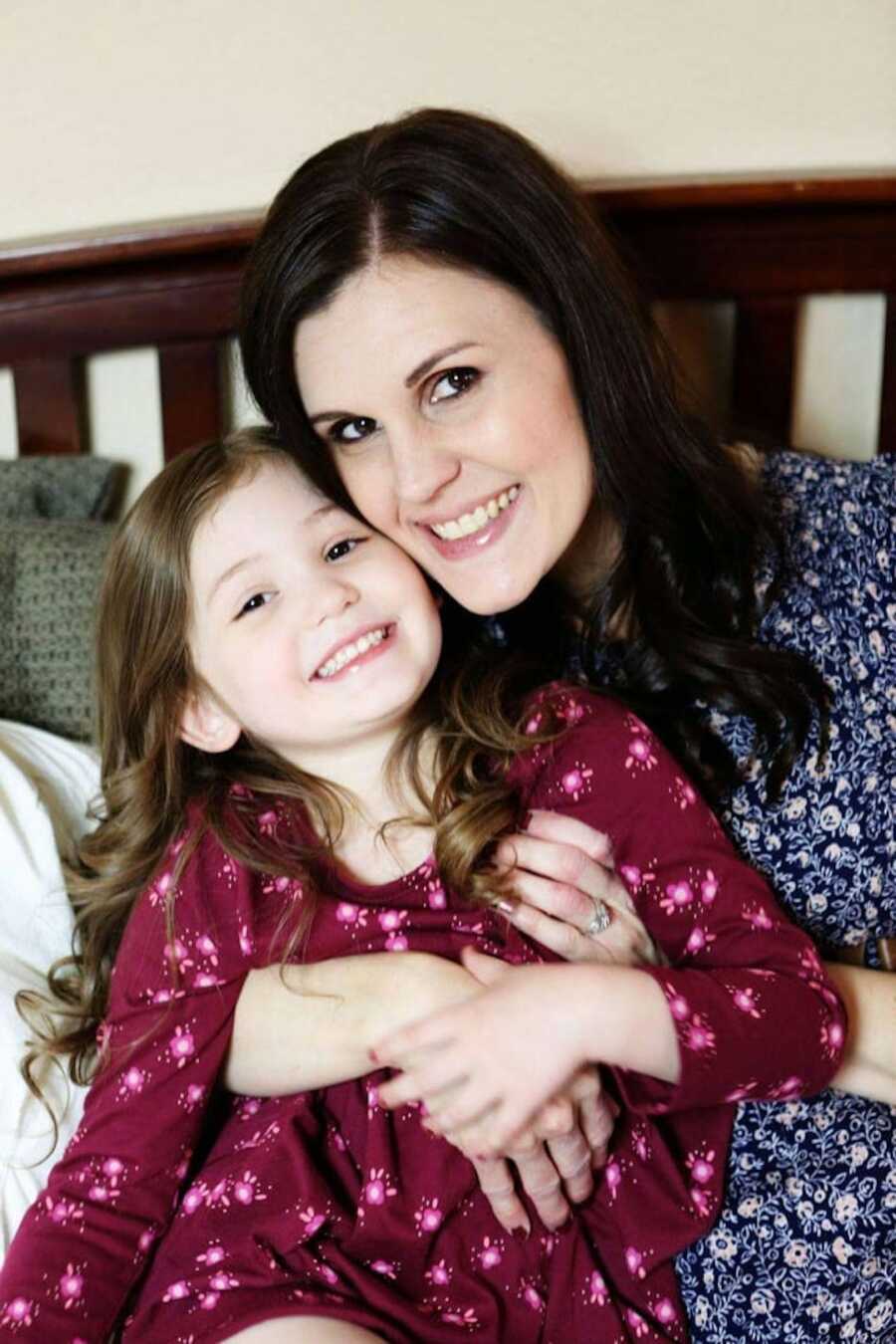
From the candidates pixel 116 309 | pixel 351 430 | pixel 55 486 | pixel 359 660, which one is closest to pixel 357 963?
pixel 359 660

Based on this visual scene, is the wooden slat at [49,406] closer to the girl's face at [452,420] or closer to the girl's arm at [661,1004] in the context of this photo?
the girl's face at [452,420]

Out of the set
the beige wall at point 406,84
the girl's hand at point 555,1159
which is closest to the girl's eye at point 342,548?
the girl's hand at point 555,1159

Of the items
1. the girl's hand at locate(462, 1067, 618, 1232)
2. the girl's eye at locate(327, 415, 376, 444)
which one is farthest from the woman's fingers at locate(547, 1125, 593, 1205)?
the girl's eye at locate(327, 415, 376, 444)

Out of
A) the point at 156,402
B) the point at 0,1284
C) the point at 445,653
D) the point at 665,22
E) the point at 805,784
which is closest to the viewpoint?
the point at 0,1284

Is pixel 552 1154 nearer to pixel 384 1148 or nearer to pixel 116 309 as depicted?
pixel 384 1148

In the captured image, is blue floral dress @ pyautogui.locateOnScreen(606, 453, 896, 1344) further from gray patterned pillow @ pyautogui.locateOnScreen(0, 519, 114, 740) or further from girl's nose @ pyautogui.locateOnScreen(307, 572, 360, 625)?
gray patterned pillow @ pyautogui.locateOnScreen(0, 519, 114, 740)

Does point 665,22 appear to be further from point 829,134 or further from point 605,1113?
point 605,1113

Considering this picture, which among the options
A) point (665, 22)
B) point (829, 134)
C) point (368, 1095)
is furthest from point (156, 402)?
point (368, 1095)

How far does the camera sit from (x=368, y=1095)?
1312 millimetres

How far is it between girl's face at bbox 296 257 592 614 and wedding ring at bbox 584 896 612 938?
29 cm

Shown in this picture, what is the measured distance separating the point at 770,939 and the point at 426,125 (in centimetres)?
78

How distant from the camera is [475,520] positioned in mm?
1395

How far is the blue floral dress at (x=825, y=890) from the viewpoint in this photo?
4.22ft

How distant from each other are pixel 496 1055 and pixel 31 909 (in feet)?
1.72
